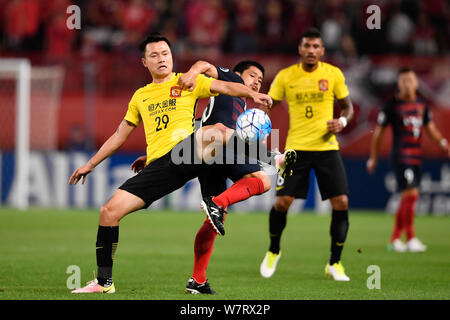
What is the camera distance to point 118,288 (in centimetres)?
725

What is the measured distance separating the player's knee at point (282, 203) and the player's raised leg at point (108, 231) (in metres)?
2.52

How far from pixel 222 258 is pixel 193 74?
13.8ft

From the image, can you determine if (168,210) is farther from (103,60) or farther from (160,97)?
(160,97)

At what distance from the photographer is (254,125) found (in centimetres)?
661

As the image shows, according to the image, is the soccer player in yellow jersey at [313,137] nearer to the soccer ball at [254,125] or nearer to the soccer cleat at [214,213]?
the soccer ball at [254,125]

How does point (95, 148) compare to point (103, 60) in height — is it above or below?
below

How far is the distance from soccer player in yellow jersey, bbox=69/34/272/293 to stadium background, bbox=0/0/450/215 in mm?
9801

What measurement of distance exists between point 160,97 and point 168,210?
12.2 metres

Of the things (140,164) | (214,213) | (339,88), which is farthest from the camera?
(339,88)

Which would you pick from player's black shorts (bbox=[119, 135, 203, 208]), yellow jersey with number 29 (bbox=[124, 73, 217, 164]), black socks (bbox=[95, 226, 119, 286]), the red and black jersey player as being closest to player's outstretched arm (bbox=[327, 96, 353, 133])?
yellow jersey with number 29 (bbox=[124, 73, 217, 164])

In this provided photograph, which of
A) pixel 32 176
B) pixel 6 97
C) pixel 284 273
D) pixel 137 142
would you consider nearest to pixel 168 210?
pixel 137 142

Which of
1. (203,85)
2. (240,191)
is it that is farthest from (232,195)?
(203,85)

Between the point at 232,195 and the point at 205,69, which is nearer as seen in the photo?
the point at 232,195

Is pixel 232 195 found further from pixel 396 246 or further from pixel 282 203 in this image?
pixel 396 246
